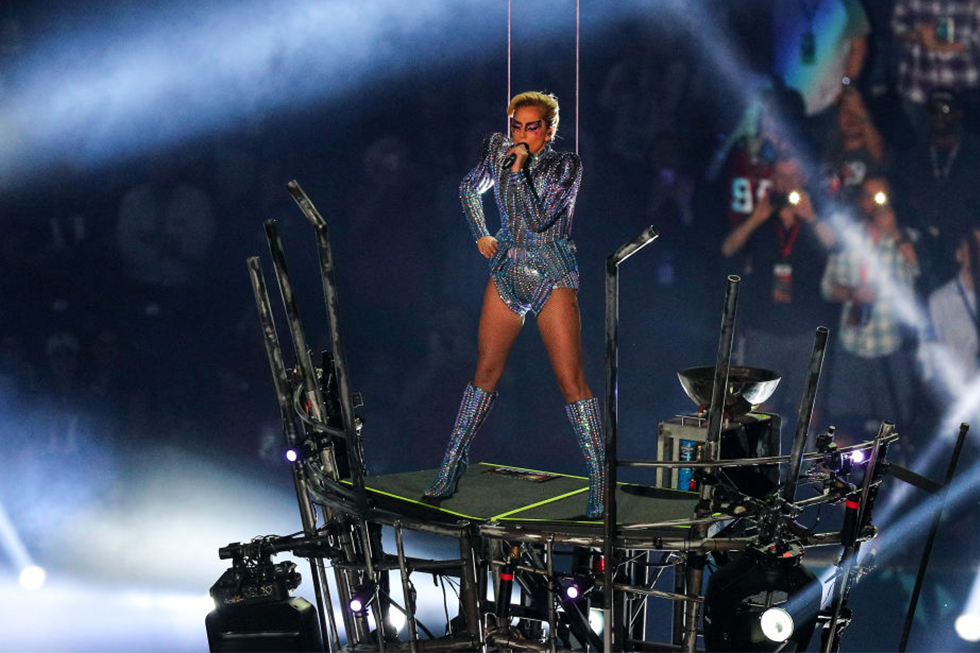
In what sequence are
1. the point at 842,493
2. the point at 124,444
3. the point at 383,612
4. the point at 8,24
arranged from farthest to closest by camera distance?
the point at 124,444 < the point at 8,24 < the point at 383,612 < the point at 842,493

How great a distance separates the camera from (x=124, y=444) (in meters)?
7.99

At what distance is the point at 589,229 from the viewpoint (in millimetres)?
8094

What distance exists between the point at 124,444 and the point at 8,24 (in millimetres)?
3073

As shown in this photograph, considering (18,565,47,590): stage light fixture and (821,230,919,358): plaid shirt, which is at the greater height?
(821,230,919,358): plaid shirt

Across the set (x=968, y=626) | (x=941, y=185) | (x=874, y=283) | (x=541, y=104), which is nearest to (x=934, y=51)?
(x=941, y=185)

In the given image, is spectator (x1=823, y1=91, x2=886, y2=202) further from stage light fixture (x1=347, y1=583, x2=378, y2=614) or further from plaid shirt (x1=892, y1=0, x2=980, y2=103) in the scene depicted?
stage light fixture (x1=347, y1=583, x2=378, y2=614)

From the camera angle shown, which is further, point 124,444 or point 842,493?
point 124,444

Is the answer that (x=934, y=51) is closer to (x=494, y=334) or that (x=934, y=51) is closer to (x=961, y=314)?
(x=961, y=314)

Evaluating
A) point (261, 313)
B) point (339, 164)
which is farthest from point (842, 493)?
point (339, 164)

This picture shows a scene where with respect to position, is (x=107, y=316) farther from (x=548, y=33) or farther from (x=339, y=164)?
(x=548, y=33)

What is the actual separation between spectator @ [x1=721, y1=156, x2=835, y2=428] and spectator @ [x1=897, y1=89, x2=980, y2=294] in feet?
2.22

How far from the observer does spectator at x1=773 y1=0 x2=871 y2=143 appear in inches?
307

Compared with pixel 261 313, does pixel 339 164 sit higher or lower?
higher

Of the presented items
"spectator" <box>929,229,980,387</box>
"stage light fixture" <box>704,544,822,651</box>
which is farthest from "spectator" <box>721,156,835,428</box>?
"stage light fixture" <box>704,544,822,651</box>
